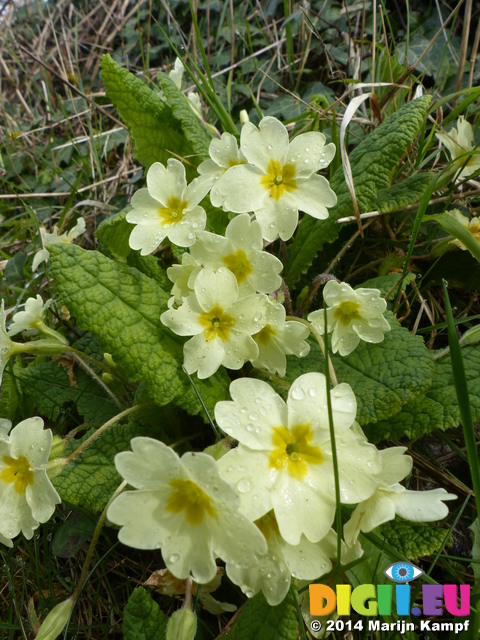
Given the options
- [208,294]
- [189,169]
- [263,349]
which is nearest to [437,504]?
[263,349]

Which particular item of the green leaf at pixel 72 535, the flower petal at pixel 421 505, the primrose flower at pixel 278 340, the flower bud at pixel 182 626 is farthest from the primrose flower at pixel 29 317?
the flower petal at pixel 421 505

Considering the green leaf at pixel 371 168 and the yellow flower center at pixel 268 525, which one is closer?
the yellow flower center at pixel 268 525

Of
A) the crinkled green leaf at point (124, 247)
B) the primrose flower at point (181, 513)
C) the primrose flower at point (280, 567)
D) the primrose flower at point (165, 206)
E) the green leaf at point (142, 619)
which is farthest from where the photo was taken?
the crinkled green leaf at point (124, 247)

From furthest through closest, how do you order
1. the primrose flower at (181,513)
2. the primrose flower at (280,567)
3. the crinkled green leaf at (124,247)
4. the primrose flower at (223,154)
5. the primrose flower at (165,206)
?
the crinkled green leaf at (124,247)
the primrose flower at (223,154)
the primrose flower at (165,206)
the primrose flower at (280,567)
the primrose flower at (181,513)

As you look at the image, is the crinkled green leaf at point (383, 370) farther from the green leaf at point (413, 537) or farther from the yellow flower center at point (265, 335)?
the green leaf at point (413, 537)

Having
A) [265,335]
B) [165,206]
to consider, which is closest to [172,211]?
[165,206]

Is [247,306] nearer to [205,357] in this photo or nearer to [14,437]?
[205,357]
